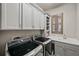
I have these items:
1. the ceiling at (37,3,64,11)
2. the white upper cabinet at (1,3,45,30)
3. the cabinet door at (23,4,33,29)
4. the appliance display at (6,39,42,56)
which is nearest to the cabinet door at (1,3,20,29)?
the white upper cabinet at (1,3,45,30)

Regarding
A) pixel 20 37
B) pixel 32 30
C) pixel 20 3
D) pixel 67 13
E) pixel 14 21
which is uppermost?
pixel 20 3

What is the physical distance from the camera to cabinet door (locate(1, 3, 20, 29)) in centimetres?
111

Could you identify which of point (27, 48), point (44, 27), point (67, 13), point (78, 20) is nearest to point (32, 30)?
point (44, 27)

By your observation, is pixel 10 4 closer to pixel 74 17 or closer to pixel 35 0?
pixel 35 0

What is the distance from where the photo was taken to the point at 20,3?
1302 millimetres

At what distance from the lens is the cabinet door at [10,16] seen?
1.11 m

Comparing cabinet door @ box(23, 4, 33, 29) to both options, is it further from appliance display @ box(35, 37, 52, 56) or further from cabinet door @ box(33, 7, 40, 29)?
appliance display @ box(35, 37, 52, 56)

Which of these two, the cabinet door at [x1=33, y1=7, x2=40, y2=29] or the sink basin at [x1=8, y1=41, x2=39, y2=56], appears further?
the cabinet door at [x1=33, y1=7, x2=40, y2=29]

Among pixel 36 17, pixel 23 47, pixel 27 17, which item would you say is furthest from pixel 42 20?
pixel 23 47

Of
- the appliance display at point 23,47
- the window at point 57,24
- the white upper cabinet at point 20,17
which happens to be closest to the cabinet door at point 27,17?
the white upper cabinet at point 20,17

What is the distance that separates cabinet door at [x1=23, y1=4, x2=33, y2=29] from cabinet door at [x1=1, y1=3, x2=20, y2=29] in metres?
0.15

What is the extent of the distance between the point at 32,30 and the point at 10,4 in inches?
24.6

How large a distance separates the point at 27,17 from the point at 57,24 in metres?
0.50

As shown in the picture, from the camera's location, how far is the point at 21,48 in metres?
1.33
